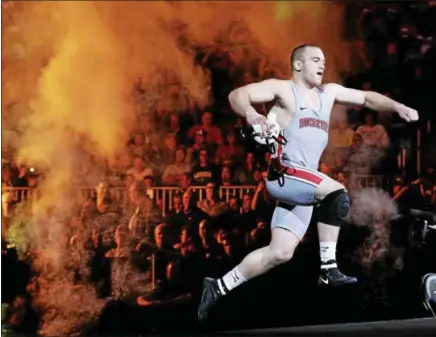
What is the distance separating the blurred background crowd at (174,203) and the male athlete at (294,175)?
2.8 inches

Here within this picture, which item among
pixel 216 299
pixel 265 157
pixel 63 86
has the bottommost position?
pixel 216 299

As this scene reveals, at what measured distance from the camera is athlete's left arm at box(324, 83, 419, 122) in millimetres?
5535

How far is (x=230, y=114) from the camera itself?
5.48 meters

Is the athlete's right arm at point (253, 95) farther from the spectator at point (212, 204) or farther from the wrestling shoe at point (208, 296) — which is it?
the wrestling shoe at point (208, 296)

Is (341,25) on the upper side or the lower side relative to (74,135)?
upper

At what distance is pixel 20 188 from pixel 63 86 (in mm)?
686

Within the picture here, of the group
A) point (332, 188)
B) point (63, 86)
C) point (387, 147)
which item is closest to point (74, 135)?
point (63, 86)

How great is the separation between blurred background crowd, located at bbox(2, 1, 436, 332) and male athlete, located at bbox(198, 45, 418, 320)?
70 millimetres

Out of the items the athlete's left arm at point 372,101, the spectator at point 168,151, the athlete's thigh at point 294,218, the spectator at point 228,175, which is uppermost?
the athlete's left arm at point 372,101

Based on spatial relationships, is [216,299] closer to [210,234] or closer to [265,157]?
[210,234]

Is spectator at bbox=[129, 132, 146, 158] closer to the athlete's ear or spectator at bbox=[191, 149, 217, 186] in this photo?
spectator at bbox=[191, 149, 217, 186]

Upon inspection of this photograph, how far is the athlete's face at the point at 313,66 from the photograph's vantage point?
5.47m

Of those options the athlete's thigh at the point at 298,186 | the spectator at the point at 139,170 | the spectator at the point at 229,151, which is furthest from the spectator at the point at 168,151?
the athlete's thigh at the point at 298,186

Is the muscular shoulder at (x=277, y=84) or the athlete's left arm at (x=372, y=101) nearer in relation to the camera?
the muscular shoulder at (x=277, y=84)
